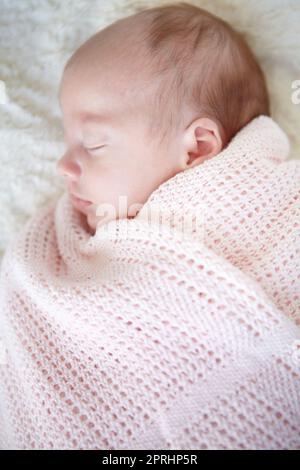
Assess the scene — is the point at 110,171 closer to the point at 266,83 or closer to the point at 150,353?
the point at 150,353

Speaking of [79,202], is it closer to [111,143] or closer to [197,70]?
[111,143]

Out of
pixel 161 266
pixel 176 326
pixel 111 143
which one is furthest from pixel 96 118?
pixel 176 326

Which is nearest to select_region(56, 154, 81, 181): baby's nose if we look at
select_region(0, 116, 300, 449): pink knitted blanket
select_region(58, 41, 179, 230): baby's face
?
select_region(58, 41, 179, 230): baby's face

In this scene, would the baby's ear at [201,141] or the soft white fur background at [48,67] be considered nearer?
the baby's ear at [201,141]

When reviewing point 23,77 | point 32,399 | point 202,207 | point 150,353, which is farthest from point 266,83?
point 32,399

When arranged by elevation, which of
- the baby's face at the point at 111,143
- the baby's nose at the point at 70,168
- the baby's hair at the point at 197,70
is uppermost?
the baby's hair at the point at 197,70

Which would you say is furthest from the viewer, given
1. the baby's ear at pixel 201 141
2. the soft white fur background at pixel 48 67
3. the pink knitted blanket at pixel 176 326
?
the soft white fur background at pixel 48 67

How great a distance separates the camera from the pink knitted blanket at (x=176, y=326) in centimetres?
79

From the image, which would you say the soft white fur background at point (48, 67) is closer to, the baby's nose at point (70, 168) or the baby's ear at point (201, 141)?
the baby's nose at point (70, 168)

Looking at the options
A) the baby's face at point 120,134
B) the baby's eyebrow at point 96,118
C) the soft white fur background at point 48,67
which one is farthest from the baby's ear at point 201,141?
the soft white fur background at point 48,67

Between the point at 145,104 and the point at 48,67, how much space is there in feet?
1.40

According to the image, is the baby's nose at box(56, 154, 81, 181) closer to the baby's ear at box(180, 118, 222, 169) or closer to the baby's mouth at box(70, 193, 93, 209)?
the baby's mouth at box(70, 193, 93, 209)

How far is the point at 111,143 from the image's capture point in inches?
38.6

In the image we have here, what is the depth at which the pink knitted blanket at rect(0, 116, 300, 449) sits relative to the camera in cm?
79
